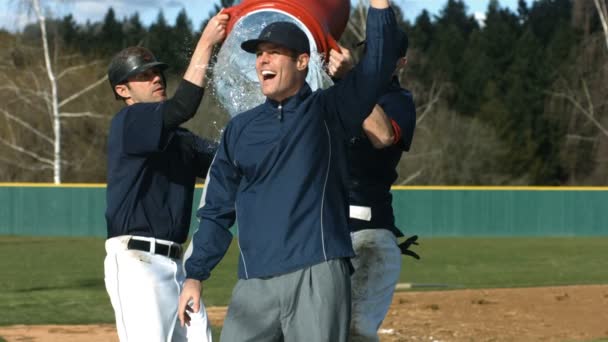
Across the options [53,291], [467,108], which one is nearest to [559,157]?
[467,108]

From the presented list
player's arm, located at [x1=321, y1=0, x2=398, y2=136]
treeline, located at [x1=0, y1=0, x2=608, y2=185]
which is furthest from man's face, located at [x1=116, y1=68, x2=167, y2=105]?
treeline, located at [x1=0, y1=0, x2=608, y2=185]

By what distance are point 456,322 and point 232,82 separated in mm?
7002

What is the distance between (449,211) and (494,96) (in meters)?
37.5

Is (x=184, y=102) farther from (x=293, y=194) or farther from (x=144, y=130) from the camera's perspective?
(x=293, y=194)

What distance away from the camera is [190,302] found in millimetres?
4371

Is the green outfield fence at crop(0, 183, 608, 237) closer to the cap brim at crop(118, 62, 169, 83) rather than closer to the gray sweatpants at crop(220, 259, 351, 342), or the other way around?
the cap brim at crop(118, 62, 169, 83)

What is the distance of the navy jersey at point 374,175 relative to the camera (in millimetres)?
5559

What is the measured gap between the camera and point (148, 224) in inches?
215

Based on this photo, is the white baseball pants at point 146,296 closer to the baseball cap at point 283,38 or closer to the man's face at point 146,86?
the man's face at point 146,86

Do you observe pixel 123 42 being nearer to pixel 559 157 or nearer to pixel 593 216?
pixel 559 157

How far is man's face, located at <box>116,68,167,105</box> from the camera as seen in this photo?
19.1ft

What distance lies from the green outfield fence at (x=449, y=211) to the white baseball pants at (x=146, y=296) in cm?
2094

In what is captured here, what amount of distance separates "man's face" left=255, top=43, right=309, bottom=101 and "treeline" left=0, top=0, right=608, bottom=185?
37.7 m

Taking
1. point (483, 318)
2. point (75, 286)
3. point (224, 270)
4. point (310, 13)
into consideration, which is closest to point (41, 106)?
point (224, 270)
